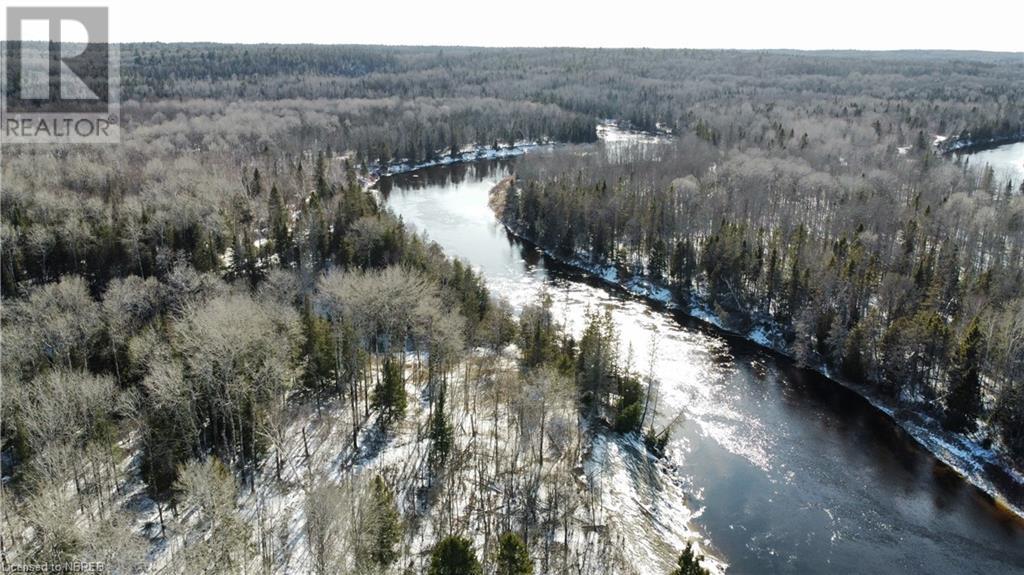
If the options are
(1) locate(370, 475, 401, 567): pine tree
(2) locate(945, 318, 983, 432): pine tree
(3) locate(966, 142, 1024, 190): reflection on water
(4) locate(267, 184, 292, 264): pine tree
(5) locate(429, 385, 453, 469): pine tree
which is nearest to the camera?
(1) locate(370, 475, 401, 567): pine tree

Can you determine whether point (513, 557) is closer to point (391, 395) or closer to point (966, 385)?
point (391, 395)

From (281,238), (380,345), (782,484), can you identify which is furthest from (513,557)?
(281,238)

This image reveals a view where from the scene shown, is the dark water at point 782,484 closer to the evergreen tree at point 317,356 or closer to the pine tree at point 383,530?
the pine tree at point 383,530

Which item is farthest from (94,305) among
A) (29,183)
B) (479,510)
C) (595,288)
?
(595,288)

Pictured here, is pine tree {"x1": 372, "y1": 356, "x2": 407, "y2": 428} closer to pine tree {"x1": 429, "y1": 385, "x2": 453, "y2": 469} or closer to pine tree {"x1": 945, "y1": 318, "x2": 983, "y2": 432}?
pine tree {"x1": 429, "y1": 385, "x2": 453, "y2": 469}

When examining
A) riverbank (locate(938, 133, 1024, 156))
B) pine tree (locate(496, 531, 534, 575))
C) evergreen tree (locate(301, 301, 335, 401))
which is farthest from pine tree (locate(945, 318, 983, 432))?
riverbank (locate(938, 133, 1024, 156))

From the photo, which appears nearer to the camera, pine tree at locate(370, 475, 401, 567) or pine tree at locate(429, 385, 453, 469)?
pine tree at locate(370, 475, 401, 567)
